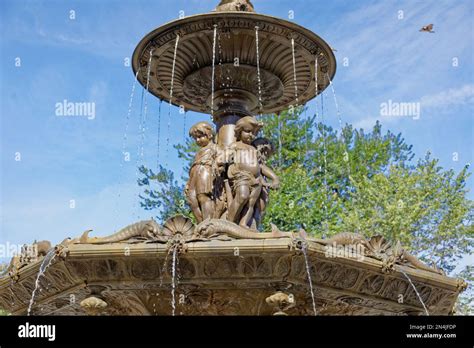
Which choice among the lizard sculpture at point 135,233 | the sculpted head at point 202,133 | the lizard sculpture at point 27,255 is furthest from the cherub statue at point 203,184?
the lizard sculpture at point 27,255

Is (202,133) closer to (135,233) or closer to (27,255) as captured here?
(135,233)

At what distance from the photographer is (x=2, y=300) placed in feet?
31.6

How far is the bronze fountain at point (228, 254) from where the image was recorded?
320 inches

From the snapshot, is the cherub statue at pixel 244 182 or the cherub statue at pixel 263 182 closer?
the cherub statue at pixel 244 182

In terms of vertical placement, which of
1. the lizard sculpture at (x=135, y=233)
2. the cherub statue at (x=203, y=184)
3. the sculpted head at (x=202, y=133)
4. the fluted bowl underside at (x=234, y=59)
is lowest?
the lizard sculpture at (x=135, y=233)

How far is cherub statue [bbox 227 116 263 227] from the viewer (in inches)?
401

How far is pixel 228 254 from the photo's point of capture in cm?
800

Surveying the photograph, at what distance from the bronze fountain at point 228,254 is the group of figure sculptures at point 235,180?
0.02 metres

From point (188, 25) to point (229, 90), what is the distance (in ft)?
4.57

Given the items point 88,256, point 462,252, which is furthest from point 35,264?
point 462,252

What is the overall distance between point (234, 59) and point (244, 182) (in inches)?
88.1

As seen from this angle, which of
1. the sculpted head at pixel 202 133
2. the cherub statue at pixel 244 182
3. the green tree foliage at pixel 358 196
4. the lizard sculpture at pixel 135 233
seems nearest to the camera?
the lizard sculpture at pixel 135 233

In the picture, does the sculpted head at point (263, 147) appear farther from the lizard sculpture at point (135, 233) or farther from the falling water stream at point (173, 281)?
the lizard sculpture at point (135, 233)

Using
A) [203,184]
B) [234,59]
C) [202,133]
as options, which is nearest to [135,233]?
[203,184]
